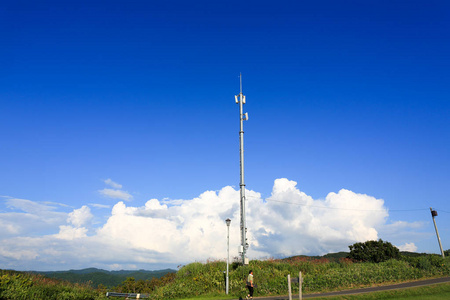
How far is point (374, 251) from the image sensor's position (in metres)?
30.7

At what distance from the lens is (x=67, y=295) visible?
18906 millimetres

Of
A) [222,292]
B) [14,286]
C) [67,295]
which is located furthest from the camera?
[222,292]

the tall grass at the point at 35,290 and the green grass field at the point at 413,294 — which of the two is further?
the green grass field at the point at 413,294

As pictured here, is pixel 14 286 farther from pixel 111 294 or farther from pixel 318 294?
pixel 318 294

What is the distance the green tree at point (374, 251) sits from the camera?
3030 centimetres

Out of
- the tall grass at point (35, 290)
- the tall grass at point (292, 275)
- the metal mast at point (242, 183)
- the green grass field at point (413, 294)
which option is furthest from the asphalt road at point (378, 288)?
the tall grass at point (35, 290)

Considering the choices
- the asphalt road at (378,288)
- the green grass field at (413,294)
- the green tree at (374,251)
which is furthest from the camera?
the green tree at (374,251)

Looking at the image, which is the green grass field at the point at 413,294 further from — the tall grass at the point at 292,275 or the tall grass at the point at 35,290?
the tall grass at the point at 35,290

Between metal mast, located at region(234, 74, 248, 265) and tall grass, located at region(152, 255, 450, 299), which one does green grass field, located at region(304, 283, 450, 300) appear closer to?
tall grass, located at region(152, 255, 450, 299)

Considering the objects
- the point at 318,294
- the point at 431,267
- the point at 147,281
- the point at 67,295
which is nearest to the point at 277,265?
the point at 318,294

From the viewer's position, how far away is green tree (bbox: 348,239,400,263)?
30.3m

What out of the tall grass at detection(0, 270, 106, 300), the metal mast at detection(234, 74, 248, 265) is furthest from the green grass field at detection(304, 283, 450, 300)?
the tall grass at detection(0, 270, 106, 300)

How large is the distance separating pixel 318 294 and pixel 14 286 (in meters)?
19.1

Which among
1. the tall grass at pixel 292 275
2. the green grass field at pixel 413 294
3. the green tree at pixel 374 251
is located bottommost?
the green grass field at pixel 413 294
